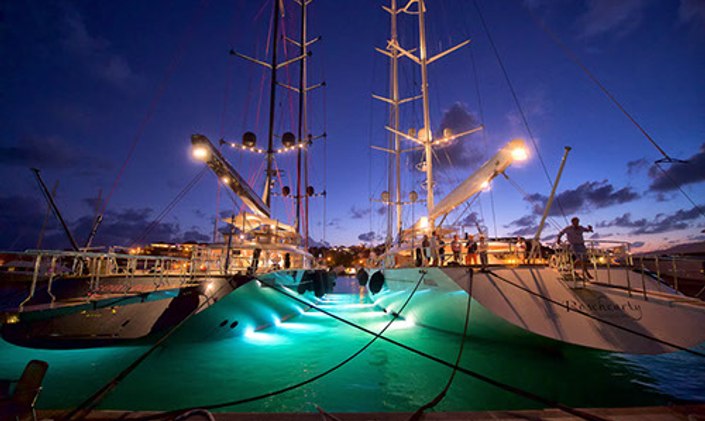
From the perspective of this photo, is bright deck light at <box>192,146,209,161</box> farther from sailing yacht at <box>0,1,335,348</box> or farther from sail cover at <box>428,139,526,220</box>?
sail cover at <box>428,139,526,220</box>

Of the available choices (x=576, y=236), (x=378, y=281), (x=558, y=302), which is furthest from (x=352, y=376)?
(x=378, y=281)

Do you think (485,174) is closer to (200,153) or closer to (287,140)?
(200,153)

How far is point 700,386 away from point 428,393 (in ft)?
18.0

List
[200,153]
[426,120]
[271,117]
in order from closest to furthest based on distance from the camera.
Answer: [200,153] < [426,120] < [271,117]

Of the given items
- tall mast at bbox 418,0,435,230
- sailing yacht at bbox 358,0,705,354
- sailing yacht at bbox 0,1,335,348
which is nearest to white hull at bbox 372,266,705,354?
sailing yacht at bbox 358,0,705,354

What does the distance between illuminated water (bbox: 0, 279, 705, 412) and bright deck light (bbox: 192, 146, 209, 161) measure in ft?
16.6

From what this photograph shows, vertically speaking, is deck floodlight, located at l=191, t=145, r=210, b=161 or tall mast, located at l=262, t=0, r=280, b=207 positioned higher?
tall mast, located at l=262, t=0, r=280, b=207

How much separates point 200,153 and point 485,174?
769 cm

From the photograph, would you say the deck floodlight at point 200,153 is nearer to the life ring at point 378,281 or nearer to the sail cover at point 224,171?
the sail cover at point 224,171

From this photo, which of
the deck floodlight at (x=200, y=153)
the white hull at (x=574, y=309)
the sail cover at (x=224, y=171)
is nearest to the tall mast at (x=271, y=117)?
the sail cover at (x=224, y=171)

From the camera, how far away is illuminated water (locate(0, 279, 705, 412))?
4770mm

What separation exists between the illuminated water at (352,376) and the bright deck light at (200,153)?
16.6 ft

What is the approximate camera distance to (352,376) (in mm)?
6043

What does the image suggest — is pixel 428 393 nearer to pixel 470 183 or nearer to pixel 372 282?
pixel 470 183
